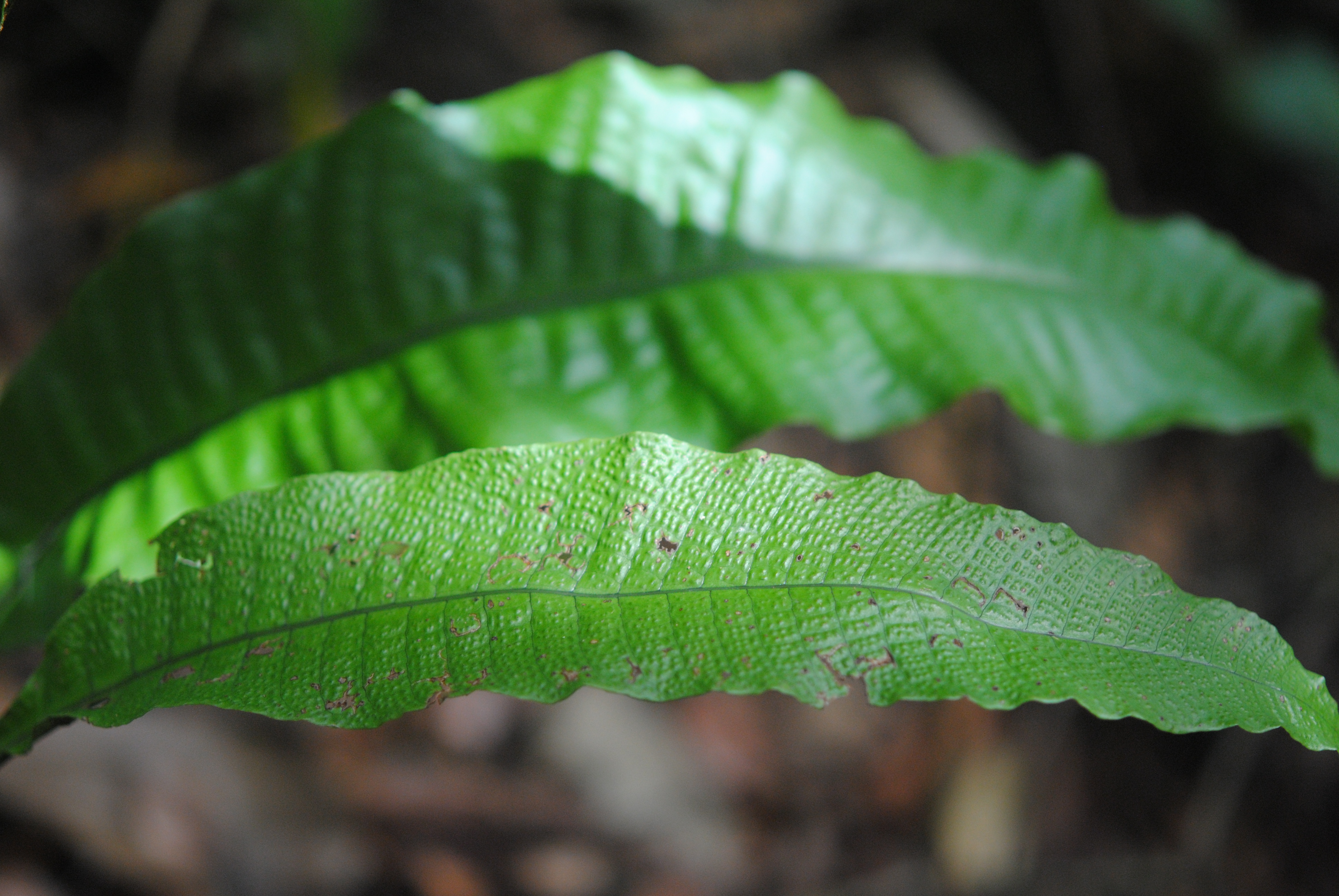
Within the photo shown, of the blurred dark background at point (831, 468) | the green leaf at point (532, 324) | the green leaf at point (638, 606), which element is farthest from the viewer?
the blurred dark background at point (831, 468)

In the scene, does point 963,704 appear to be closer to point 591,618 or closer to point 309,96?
point 591,618

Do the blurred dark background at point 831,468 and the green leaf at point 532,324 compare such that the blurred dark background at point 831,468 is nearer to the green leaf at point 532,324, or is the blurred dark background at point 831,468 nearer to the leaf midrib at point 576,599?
the green leaf at point 532,324

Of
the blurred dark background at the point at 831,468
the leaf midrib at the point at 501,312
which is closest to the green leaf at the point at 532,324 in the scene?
the leaf midrib at the point at 501,312

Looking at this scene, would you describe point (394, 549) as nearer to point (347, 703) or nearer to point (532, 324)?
point (347, 703)

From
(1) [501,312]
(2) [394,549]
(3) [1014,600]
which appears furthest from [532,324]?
(3) [1014,600]

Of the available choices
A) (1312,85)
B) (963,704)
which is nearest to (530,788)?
(963,704)

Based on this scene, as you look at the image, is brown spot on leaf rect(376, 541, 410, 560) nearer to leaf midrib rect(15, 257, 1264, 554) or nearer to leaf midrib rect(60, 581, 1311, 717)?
leaf midrib rect(60, 581, 1311, 717)

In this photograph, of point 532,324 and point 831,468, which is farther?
point 831,468
